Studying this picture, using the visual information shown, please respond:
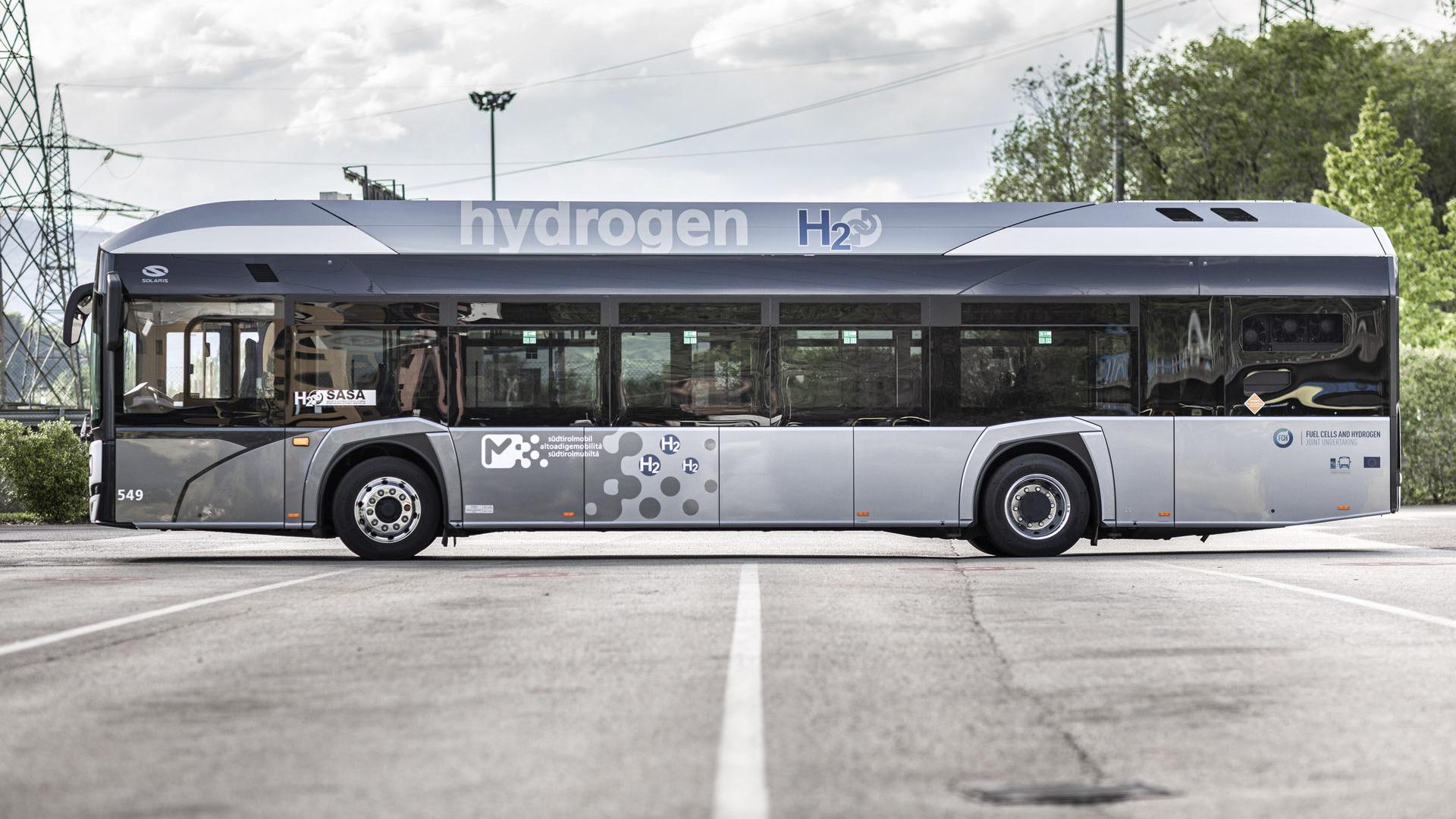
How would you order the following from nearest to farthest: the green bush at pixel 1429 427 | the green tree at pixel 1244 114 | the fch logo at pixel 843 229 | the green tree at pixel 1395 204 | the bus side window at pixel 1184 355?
the bus side window at pixel 1184 355 < the fch logo at pixel 843 229 < the green bush at pixel 1429 427 < the green tree at pixel 1395 204 < the green tree at pixel 1244 114

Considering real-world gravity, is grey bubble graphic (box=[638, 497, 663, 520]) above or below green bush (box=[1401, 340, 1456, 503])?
below

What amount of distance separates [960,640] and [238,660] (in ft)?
13.3

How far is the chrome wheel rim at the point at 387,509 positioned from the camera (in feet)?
52.2

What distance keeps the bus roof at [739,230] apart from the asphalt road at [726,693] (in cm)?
373

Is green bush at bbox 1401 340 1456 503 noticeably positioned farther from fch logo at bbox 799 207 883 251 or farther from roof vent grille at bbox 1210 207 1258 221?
fch logo at bbox 799 207 883 251

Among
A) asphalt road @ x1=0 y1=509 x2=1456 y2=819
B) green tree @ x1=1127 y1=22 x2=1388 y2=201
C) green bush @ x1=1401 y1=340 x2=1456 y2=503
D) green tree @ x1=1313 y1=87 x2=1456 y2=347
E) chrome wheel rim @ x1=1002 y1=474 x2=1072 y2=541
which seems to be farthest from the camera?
green tree @ x1=1127 y1=22 x2=1388 y2=201

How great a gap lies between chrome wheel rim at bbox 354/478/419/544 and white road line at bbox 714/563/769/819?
6.52m

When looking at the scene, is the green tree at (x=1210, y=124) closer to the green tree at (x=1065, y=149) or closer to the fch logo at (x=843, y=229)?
the green tree at (x=1065, y=149)

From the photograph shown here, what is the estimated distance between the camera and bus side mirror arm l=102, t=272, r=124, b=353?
15836 mm

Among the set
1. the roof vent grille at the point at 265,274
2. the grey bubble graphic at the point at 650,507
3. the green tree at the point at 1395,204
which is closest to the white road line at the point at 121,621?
the grey bubble graphic at the point at 650,507

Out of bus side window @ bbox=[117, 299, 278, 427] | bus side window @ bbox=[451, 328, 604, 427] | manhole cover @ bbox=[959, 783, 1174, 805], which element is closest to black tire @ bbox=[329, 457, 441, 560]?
bus side window @ bbox=[451, 328, 604, 427]

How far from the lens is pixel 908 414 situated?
52.7 ft

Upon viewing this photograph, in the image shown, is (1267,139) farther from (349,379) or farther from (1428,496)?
(349,379)

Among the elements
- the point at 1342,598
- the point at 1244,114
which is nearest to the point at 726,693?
the point at 1342,598
